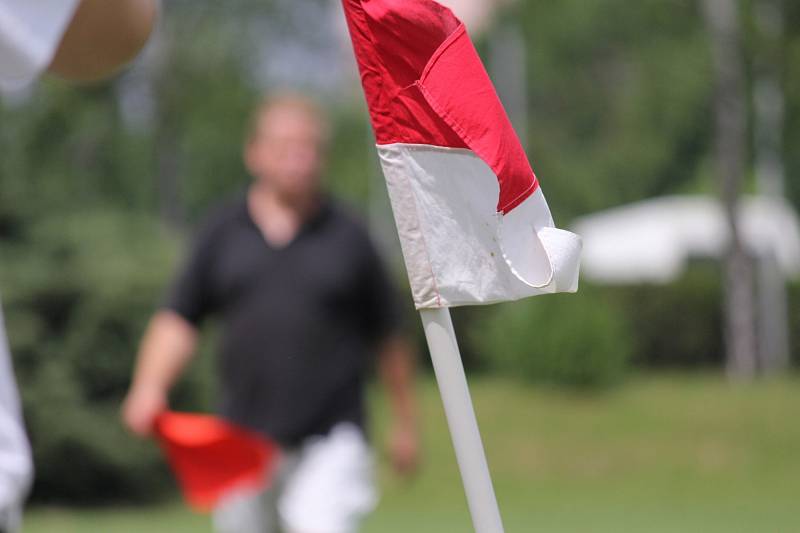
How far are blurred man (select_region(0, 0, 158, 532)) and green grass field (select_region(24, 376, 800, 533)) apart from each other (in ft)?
35.5

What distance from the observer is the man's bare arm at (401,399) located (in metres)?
6.22

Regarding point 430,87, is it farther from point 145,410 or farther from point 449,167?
point 145,410

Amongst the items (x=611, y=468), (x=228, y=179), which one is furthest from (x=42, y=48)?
(x=228, y=179)

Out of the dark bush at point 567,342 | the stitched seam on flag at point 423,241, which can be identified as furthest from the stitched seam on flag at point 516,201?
the dark bush at point 567,342

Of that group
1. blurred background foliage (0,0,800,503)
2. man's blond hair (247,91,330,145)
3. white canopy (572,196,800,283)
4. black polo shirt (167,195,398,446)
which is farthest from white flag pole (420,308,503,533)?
white canopy (572,196,800,283)

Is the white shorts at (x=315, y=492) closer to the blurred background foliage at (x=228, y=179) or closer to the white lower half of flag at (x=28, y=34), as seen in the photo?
the white lower half of flag at (x=28, y=34)

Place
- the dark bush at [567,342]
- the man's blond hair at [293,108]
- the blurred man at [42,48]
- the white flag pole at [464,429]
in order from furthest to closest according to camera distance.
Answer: the dark bush at [567,342], the man's blond hair at [293,108], the blurred man at [42,48], the white flag pole at [464,429]

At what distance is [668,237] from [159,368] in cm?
3090

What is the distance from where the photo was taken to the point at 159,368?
609 cm

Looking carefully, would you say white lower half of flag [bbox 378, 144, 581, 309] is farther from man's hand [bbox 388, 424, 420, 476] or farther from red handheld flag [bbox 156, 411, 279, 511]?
man's hand [bbox 388, 424, 420, 476]

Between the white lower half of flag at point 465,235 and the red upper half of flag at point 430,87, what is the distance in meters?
0.02

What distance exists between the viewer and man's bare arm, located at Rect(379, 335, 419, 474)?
622 centimetres

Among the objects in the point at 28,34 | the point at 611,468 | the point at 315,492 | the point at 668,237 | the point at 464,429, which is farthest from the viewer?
the point at 668,237

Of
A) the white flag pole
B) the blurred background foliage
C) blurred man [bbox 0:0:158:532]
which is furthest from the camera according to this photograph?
the blurred background foliage
